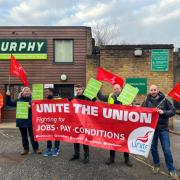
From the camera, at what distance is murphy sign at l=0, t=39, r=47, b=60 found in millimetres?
18359

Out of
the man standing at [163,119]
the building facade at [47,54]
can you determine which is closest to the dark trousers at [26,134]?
the man standing at [163,119]

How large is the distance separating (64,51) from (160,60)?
504 cm

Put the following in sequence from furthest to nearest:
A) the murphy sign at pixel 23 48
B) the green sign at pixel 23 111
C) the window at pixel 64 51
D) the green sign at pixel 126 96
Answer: the window at pixel 64 51 → the murphy sign at pixel 23 48 → the green sign at pixel 23 111 → the green sign at pixel 126 96

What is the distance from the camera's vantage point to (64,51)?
18703mm

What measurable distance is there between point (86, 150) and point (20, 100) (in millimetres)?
2052

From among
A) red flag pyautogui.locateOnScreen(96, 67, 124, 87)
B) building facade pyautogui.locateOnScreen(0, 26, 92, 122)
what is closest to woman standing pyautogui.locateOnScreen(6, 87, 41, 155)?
red flag pyautogui.locateOnScreen(96, 67, 124, 87)

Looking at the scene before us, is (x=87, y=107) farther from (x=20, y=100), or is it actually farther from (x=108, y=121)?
(x=20, y=100)

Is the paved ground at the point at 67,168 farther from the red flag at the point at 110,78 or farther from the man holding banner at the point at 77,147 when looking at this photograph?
the red flag at the point at 110,78

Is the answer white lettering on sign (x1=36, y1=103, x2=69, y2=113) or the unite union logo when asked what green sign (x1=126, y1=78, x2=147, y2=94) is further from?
the unite union logo

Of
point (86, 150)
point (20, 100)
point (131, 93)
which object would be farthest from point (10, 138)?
point (131, 93)

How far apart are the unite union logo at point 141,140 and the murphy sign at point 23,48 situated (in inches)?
449

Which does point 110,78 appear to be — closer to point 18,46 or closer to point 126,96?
point 126,96

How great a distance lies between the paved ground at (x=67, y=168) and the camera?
24.1ft

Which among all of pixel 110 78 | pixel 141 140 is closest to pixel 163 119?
pixel 141 140
